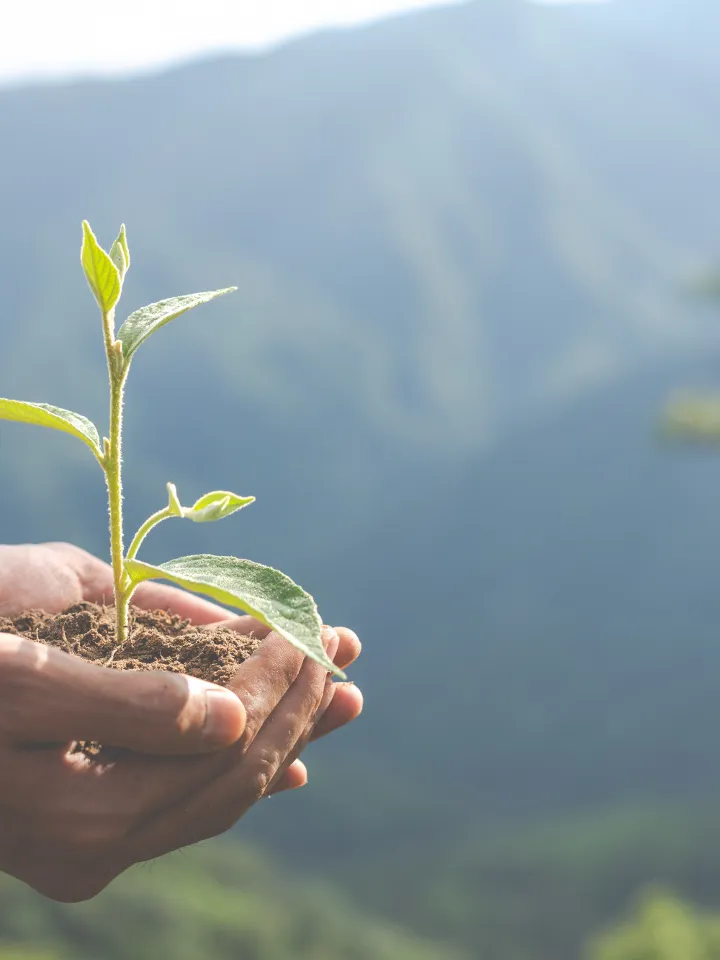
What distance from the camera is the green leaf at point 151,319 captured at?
33.5 inches

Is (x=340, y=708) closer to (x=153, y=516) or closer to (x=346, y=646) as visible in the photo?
(x=346, y=646)

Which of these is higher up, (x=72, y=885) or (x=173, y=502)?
(x=173, y=502)

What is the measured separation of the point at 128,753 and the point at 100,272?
405 mm

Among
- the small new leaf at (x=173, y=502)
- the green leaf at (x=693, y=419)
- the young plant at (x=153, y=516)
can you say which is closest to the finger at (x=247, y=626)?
the young plant at (x=153, y=516)

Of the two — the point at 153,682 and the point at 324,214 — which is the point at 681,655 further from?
the point at 153,682

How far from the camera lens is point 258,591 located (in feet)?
2.54

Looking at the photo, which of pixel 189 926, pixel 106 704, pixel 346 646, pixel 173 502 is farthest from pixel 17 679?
pixel 189 926

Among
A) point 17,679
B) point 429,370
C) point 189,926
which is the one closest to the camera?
point 17,679

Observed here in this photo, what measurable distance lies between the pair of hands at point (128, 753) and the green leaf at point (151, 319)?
0.90 ft

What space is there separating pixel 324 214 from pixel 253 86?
4.12 m

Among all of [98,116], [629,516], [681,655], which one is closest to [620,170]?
[629,516]

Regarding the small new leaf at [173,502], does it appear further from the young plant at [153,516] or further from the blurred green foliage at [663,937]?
the blurred green foliage at [663,937]

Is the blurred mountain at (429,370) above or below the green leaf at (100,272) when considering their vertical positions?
below

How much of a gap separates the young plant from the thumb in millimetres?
78
